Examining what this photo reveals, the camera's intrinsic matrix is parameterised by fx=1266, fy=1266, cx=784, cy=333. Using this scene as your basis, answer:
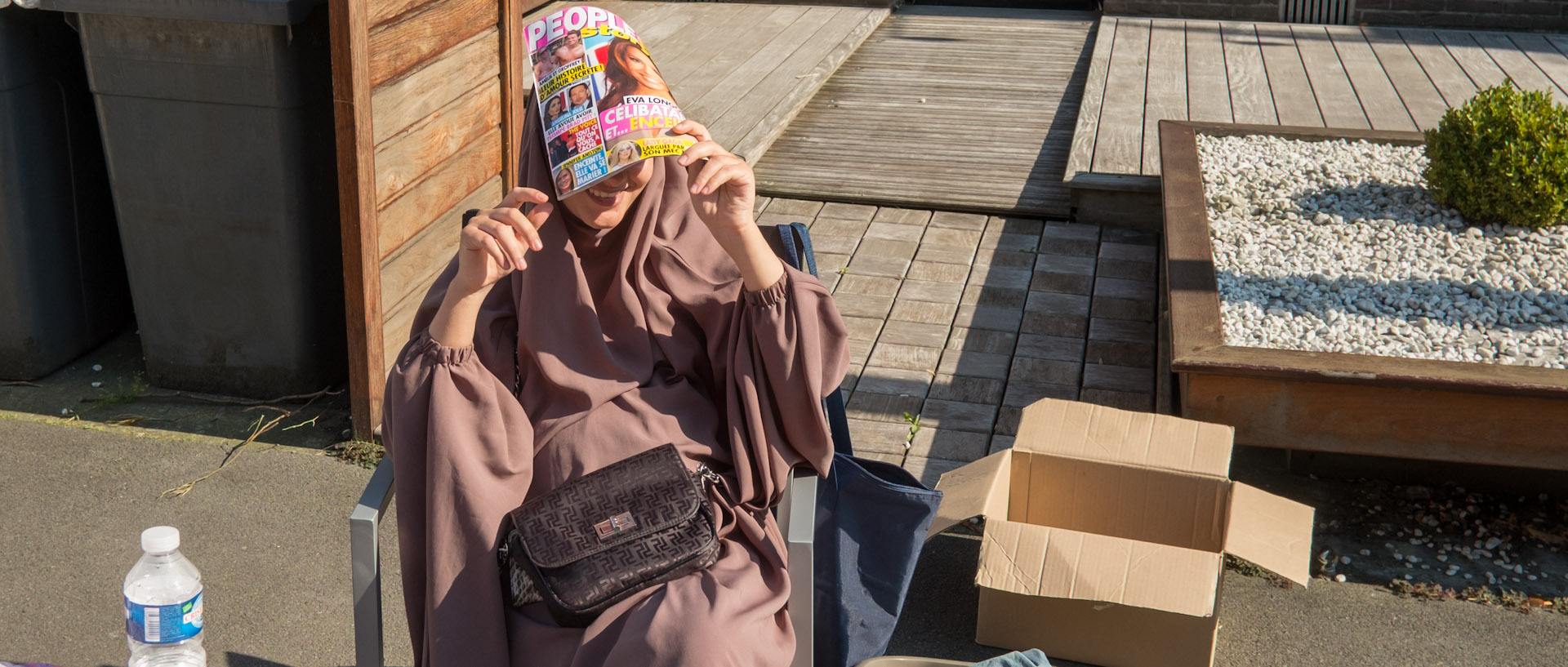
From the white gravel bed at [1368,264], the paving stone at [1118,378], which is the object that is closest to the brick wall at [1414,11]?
the white gravel bed at [1368,264]

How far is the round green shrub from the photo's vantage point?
407 centimetres

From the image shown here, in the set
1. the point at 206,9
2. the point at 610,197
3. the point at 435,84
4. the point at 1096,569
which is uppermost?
the point at 206,9

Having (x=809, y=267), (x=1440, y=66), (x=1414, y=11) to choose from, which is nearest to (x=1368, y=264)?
(x=809, y=267)

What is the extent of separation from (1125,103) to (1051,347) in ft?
8.91

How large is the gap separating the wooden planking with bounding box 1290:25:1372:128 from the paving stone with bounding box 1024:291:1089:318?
2.36m

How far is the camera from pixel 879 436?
3.41 metres

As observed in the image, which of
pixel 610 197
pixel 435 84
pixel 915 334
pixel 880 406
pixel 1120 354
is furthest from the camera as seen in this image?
pixel 915 334

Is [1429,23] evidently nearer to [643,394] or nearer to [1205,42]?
[1205,42]

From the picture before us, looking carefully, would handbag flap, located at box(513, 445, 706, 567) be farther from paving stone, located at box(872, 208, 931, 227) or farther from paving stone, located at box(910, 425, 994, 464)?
paving stone, located at box(872, 208, 931, 227)

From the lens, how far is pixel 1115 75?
6.84m

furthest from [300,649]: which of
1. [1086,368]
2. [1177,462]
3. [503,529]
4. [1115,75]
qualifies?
[1115,75]

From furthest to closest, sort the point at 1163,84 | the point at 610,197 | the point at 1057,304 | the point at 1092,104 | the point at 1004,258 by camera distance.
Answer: the point at 1163,84, the point at 1092,104, the point at 1004,258, the point at 1057,304, the point at 610,197

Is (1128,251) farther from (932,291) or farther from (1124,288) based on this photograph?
(932,291)

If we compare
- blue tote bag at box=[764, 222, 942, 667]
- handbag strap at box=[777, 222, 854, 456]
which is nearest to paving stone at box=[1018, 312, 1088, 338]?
handbag strap at box=[777, 222, 854, 456]
